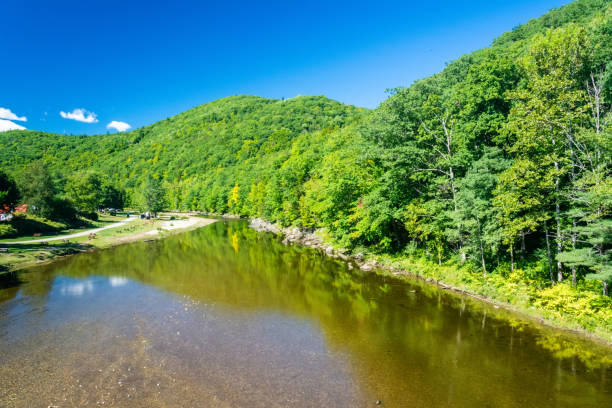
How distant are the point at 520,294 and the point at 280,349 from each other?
53.4 ft

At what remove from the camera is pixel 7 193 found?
46.6 meters

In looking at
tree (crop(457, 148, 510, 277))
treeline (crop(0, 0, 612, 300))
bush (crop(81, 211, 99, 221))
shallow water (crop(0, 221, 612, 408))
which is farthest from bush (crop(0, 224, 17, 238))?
tree (crop(457, 148, 510, 277))

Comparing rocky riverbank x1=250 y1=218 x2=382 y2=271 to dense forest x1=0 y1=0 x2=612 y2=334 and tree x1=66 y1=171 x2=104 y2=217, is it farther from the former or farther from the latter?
tree x1=66 y1=171 x2=104 y2=217

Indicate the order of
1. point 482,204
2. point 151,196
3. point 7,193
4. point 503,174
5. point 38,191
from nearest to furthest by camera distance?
point 503,174 < point 482,204 < point 7,193 < point 38,191 < point 151,196

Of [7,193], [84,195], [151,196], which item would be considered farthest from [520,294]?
[84,195]

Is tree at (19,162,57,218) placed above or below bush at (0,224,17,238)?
above

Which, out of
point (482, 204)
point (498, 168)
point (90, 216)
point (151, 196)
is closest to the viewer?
point (482, 204)

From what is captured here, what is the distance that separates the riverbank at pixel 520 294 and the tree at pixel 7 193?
56.0 metres

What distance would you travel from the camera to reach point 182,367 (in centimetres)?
1371

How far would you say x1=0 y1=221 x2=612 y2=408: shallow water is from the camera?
1164 cm

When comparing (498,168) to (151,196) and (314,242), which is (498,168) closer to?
(314,242)

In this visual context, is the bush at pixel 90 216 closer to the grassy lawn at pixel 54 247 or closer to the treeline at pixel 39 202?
the treeline at pixel 39 202

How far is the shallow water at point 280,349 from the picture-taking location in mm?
11641

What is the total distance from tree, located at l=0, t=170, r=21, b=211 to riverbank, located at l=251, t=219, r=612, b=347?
56.0 m
